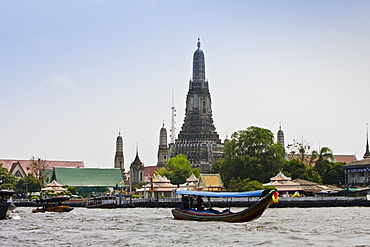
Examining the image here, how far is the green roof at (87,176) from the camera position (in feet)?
445

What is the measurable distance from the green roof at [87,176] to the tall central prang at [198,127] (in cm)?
1424

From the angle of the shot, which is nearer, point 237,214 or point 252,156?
point 237,214

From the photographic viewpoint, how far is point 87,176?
141 m

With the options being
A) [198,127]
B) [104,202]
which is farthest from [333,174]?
[198,127]

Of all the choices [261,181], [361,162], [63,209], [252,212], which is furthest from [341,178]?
[252,212]

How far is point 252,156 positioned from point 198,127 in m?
47.3

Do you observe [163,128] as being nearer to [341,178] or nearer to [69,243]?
[341,178]

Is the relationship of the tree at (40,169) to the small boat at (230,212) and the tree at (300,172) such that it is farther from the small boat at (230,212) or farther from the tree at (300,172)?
the small boat at (230,212)

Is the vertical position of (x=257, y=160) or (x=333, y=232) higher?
(x=257, y=160)

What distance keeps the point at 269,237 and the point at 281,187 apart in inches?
2056

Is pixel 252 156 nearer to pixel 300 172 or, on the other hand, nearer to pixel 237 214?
pixel 300 172

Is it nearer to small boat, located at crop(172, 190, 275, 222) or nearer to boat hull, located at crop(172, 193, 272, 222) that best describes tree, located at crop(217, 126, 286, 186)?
small boat, located at crop(172, 190, 275, 222)

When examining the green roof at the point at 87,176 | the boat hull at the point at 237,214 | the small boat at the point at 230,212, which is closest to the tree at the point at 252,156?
the green roof at the point at 87,176

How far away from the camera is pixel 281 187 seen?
87.6 m
